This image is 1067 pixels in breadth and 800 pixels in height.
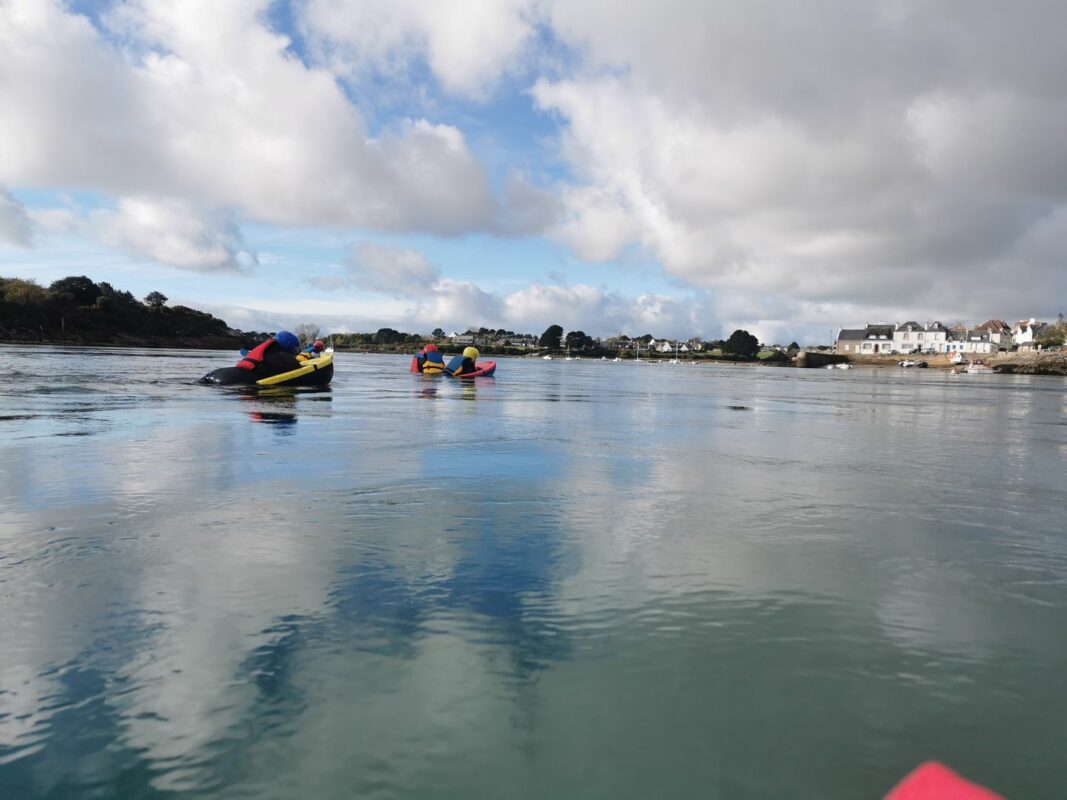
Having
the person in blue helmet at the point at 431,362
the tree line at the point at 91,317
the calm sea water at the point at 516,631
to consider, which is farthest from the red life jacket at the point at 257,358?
the tree line at the point at 91,317

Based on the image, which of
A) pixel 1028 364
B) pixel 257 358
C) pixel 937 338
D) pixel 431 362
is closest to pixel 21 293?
pixel 431 362

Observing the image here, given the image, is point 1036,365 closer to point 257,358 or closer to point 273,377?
point 273,377

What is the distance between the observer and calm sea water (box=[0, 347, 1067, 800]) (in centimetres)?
350

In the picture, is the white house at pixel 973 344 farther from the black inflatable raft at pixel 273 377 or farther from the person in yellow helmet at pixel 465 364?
the black inflatable raft at pixel 273 377

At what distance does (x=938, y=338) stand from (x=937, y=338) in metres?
0.21

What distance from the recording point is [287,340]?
28359 mm

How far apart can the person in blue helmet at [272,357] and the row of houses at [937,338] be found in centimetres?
16946

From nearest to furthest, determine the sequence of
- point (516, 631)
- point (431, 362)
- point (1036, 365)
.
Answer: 1. point (516, 631)
2. point (431, 362)
3. point (1036, 365)

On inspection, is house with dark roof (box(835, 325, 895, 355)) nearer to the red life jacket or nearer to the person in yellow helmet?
the person in yellow helmet

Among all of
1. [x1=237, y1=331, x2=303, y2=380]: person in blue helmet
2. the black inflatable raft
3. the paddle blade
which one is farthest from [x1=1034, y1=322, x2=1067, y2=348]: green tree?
the paddle blade

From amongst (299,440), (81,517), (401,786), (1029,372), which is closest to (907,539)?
(401,786)

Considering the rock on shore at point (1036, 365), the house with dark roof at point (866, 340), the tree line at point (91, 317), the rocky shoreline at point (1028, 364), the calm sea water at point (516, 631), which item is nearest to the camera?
the calm sea water at point (516, 631)

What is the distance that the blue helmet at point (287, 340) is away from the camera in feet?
92.6

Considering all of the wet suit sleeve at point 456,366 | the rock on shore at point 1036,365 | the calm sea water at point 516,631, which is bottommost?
the calm sea water at point 516,631
